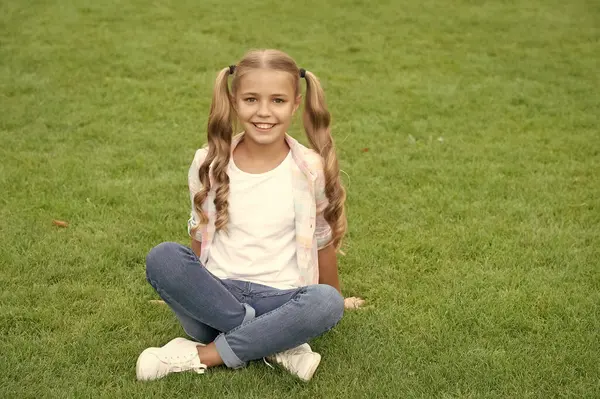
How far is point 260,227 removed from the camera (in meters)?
3.30

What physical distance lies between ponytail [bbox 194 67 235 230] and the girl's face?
62mm

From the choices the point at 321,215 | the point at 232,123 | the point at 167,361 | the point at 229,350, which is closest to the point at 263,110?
the point at 232,123

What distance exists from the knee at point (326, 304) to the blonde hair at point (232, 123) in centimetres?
40

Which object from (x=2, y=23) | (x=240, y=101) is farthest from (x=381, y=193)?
(x=2, y=23)

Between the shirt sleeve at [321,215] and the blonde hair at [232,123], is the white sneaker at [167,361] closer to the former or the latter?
the blonde hair at [232,123]

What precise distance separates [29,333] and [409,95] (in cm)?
512

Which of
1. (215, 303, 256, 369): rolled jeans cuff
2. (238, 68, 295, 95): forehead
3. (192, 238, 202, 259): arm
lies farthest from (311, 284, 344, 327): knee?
(238, 68, 295, 95): forehead

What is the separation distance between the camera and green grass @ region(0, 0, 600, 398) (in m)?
3.29

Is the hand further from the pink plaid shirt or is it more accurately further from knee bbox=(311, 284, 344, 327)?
knee bbox=(311, 284, 344, 327)

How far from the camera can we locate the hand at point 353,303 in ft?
12.6

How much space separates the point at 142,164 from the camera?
581cm

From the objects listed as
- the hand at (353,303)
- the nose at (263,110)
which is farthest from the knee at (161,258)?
the hand at (353,303)

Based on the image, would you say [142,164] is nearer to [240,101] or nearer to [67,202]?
[67,202]

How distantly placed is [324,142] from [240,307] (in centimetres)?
79
